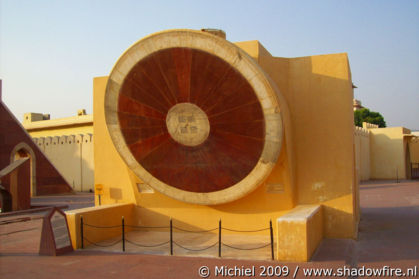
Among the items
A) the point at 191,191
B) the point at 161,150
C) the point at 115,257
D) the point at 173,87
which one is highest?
the point at 173,87

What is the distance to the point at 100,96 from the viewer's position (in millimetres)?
13195

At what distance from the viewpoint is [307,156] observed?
11.1 m

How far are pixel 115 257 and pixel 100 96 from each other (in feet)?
19.1

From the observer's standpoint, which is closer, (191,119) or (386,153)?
(191,119)

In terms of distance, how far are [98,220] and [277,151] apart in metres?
4.82

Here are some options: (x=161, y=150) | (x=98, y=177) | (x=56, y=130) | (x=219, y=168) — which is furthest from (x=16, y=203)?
(x=56, y=130)

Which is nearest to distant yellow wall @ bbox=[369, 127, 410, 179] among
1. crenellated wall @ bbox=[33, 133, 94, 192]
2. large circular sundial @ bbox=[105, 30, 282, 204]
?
crenellated wall @ bbox=[33, 133, 94, 192]

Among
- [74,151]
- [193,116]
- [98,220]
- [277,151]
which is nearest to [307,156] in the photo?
[277,151]

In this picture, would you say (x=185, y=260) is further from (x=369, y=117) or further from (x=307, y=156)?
(x=369, y=117)

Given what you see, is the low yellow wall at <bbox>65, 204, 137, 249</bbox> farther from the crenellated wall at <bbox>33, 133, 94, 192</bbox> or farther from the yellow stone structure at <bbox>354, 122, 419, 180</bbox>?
the yellow stone structure at <bbox>354, 122, 419, 180</bbox>

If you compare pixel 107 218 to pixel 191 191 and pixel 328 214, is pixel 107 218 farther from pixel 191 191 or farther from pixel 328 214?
pixel 328 214

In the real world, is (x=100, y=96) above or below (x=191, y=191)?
above

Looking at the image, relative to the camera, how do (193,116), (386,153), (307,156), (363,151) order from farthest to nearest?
(386,153) < (363,151) < (307,156) < (193,116)

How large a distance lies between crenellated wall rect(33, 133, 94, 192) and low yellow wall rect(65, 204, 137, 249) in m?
19.5
